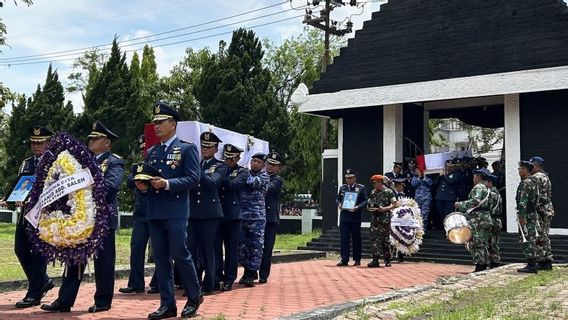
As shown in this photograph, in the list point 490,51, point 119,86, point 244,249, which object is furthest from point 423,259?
point 119,86

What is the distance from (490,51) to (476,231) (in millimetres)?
6091

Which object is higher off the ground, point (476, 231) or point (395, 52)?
point (395, 52)

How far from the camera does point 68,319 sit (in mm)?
5852

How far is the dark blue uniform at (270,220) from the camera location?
908 centimetres

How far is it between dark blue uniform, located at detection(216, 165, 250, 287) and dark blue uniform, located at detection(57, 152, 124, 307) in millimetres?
1808

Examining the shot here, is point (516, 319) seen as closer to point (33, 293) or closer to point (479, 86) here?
point (33, 293)

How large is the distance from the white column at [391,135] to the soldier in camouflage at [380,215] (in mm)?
4540

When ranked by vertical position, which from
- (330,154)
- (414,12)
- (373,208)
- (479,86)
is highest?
(414,12)

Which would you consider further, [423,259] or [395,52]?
[395,52]

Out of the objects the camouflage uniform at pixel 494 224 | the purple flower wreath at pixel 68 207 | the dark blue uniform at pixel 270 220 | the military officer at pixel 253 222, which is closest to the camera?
the purple flower wreath at pixel 68 207

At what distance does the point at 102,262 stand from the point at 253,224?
2.73 metres

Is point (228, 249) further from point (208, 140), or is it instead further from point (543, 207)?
point (543, 207)

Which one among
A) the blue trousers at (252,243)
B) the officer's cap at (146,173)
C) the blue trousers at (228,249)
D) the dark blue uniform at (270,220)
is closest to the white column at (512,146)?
the dark blue uniform at (270,220)

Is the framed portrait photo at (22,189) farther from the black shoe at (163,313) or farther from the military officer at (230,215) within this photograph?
the military officer at (230,215)
